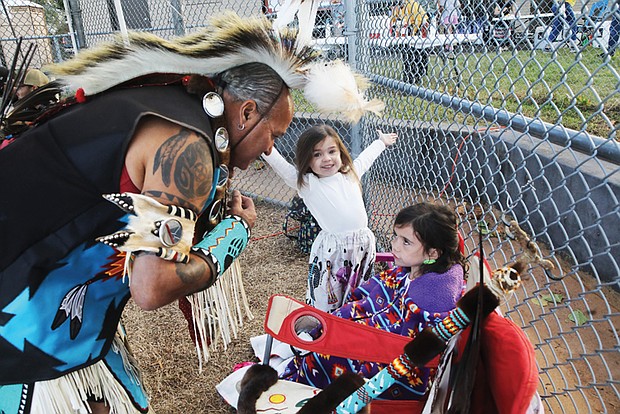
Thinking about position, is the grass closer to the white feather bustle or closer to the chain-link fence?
the chain-link fence

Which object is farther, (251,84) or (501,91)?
(501,91)

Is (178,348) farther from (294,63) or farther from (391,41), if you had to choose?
(391,41)

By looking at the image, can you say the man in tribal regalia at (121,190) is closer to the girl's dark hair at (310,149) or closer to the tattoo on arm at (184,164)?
the tattoo on arm at (184,164)

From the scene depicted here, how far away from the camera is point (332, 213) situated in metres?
3.11

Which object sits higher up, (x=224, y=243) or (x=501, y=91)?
(x=224, y=243)

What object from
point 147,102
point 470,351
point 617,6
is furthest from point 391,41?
point 470,351

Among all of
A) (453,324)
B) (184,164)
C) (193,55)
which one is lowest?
(453,324)

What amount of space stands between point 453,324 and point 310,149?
5.83 ft

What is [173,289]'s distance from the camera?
1.26m

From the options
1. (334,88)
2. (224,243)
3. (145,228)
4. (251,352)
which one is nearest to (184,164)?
(145,228)

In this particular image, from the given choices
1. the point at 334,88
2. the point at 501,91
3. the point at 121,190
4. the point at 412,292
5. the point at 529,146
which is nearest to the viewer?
the point at 121,190

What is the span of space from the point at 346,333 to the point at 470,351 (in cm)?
77

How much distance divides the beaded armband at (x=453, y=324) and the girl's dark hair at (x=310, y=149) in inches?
68.6

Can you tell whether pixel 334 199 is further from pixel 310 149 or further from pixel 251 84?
pixel 251 84
